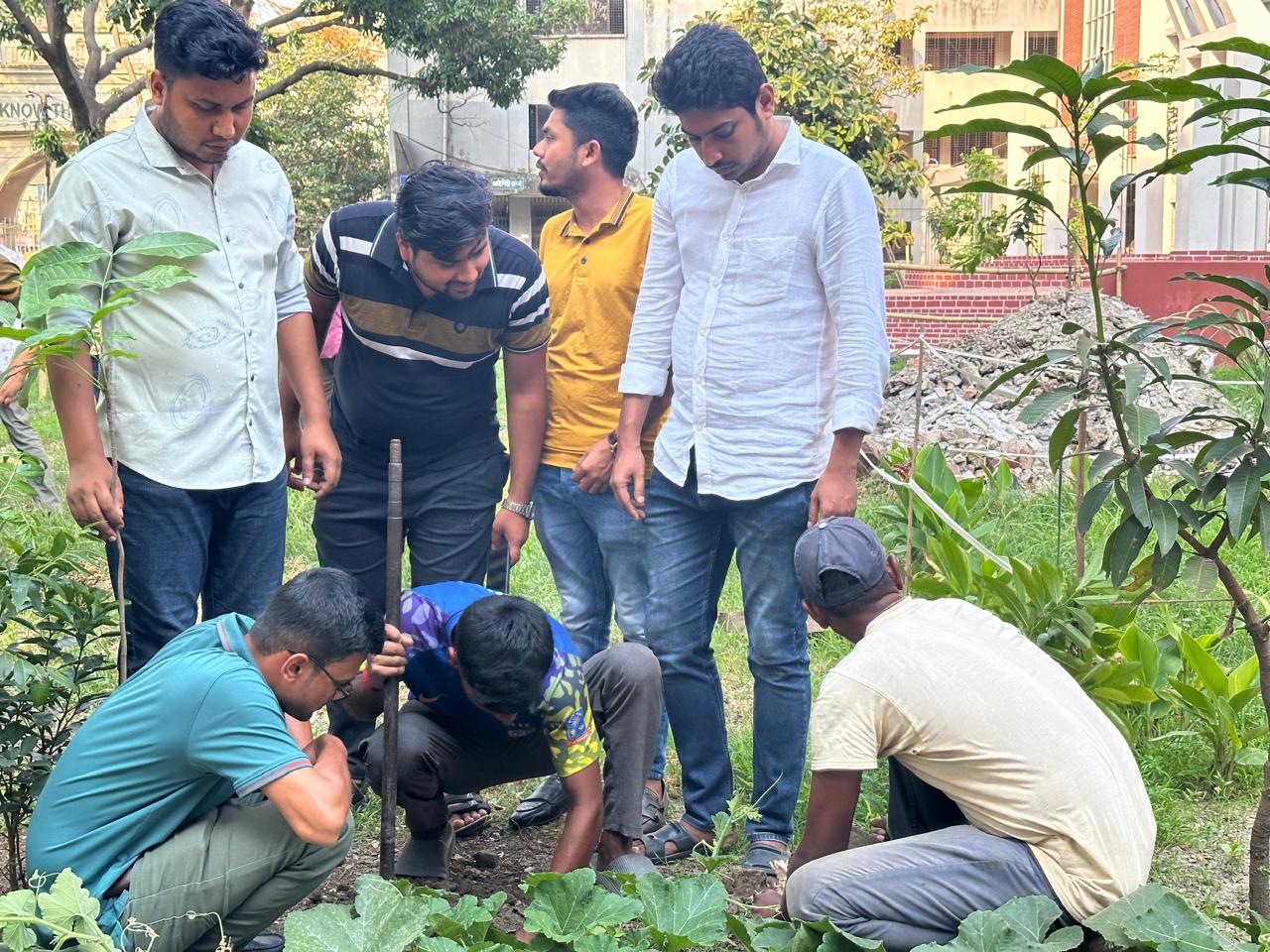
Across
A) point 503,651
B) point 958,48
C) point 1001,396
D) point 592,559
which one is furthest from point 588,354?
point 958,48

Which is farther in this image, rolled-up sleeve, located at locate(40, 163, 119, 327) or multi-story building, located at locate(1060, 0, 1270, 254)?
multi-story building, located at locate(1060, 0, 1270, 254)

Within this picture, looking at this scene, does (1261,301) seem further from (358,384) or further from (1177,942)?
(358,384)

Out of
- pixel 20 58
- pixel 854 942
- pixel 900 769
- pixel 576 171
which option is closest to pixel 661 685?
pixel 900 769

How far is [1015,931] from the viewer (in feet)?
7.52

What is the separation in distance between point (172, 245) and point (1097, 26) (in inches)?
806

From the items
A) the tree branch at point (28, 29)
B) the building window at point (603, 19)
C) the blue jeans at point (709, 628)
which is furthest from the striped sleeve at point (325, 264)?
the building window at point (603, 19)

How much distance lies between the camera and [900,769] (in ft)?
9.32

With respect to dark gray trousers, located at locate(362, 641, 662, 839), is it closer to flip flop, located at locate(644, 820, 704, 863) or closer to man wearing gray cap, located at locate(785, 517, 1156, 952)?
flip flop, located at locate(644, 820, 704, 863)

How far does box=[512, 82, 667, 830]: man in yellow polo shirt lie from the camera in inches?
144

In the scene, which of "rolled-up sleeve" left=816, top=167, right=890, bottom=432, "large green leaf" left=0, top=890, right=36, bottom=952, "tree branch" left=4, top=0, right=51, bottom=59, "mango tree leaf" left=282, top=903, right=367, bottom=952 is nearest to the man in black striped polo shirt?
"rolled-up sleeve" left=816, top=167, right=890, bottom=432

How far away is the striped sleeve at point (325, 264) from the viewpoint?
141 inches

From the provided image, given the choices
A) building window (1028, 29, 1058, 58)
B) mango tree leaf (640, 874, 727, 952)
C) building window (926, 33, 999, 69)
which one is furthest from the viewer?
building window (926, 33, 999, 69)

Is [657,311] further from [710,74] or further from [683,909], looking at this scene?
[683,909]

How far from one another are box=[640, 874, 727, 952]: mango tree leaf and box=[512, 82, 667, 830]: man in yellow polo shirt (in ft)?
3.84
